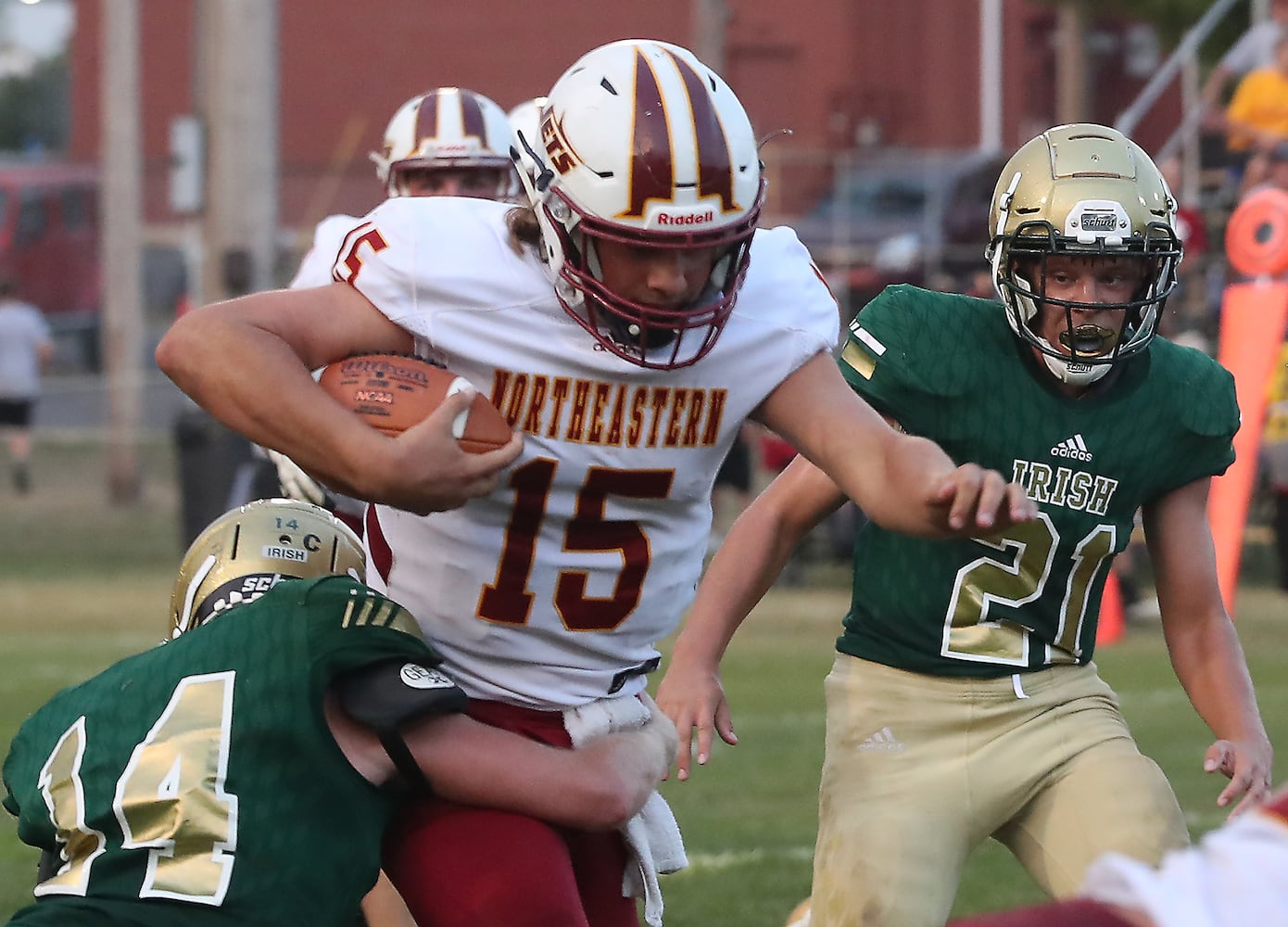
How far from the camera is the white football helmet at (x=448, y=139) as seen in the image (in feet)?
23.1

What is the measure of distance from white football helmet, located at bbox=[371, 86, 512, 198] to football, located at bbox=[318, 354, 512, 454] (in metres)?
3.80

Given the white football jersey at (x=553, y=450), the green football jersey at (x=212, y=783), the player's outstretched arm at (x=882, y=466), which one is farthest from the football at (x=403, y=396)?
the player's outstretched arm at (x=882, y=466)

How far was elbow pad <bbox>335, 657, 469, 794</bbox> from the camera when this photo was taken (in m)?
3.03

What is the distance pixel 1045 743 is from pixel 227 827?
5.64 feet

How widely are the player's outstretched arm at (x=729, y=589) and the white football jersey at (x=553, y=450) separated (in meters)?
0.17

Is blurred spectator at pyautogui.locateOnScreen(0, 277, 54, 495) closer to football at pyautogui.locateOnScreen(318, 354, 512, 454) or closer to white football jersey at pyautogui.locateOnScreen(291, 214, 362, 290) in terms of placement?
white football jersey at pyautogui.locateOnScreen(291, 214, 362, 290)

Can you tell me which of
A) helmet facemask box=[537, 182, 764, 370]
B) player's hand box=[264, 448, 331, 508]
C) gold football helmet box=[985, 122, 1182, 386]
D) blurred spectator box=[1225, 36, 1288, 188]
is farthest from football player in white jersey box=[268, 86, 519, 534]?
blurred spectator box=[1225, 36, 1288, 188]

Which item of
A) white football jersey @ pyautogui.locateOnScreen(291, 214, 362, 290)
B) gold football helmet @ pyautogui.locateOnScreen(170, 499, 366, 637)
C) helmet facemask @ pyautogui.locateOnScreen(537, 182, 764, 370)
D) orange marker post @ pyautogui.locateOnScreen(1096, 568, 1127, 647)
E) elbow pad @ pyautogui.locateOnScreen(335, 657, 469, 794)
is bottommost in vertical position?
orange marker post @ pyautogui.locateOnScreen(1096, 568, 1127, 647)

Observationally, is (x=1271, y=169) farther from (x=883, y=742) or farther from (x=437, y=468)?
(x=437, y=468)

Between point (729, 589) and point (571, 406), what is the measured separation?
2.29 feet

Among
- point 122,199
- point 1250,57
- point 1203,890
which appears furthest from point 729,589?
point 122,199

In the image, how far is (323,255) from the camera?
558 cm

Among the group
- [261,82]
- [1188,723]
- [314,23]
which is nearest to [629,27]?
[314,23]

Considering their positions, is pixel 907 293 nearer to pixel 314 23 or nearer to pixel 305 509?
pixel 305 509
